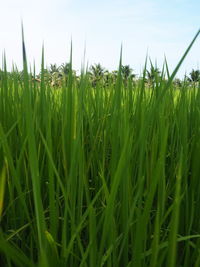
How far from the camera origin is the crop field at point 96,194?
30cm

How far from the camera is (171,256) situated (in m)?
0.28

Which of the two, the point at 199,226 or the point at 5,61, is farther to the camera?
the point at 5,61

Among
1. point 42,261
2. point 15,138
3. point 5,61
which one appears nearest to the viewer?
point 42,261

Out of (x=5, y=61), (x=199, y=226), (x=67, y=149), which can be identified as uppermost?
(x=5, y=61)

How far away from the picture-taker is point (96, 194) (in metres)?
0.45

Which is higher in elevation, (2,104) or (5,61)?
(5,61)

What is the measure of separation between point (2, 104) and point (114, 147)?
41cm

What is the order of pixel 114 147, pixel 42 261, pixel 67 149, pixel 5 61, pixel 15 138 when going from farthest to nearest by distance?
pixel 5 61 < pixel 15 138 < pixel 67 149 < pixel 114 147 < pixel 42 261

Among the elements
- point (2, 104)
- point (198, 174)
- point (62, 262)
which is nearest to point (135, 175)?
point (198, 174)

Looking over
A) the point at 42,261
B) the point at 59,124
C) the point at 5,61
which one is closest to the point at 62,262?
the point at 42,261

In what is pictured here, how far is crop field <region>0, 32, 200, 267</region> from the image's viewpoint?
30 centimetres

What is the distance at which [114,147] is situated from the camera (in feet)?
1.33

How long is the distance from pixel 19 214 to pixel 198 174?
12.8 inches

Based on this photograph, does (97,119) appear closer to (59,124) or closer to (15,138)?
(59,124)
